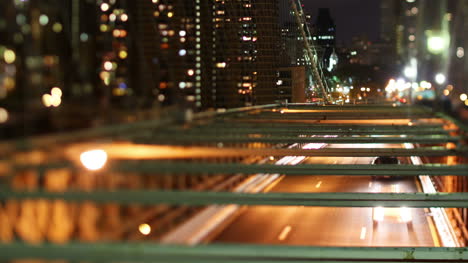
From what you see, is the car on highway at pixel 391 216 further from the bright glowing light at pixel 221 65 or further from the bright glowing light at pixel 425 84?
the bright glowing light at pixel 221 65

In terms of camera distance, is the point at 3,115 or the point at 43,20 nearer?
the point at 3,115

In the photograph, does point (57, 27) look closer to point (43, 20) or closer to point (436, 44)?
point (43, 20)

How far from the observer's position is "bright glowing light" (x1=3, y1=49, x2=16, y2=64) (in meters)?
3.86

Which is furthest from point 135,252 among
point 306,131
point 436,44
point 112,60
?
point 436,44

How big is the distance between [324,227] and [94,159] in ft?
44.6

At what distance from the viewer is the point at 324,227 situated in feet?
53.9

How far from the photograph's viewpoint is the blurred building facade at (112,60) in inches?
143

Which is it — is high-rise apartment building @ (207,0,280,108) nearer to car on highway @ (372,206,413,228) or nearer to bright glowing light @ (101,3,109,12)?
bright glowing light @ (101,3,109,12)

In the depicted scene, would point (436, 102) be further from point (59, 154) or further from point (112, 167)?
point (59, 154)

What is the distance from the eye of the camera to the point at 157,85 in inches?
260

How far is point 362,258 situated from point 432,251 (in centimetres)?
81

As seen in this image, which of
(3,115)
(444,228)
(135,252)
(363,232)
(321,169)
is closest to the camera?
(135,252)

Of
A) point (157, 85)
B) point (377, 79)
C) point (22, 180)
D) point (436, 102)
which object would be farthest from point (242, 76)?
point (377, 79)

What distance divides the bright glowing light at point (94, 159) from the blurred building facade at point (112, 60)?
0.56 feet
